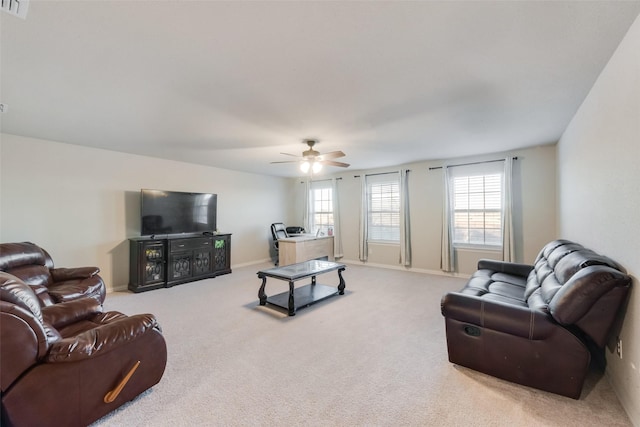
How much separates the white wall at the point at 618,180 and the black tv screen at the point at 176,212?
18.7 feet

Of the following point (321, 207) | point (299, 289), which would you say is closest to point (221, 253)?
point (299, 289)

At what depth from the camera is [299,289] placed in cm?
426

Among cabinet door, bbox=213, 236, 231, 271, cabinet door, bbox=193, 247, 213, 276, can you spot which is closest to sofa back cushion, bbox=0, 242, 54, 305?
cabinet door, bbox=193, 247, 213, 276

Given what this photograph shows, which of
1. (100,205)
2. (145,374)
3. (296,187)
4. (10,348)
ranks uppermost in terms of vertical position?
(296,187)

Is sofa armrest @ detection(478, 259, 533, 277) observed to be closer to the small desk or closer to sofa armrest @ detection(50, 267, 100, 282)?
the small desk

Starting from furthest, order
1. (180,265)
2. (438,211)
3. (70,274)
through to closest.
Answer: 1. (438,211)
2. (180,265)
3. (70,274)

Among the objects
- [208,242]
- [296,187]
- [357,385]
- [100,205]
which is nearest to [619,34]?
[357,385]

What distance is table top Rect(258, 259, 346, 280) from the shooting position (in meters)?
3.47

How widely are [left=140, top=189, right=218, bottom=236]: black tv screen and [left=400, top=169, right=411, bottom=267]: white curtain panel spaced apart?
402 centimetres

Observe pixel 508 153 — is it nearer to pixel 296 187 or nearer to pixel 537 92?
pixel 537 92

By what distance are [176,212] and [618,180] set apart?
573 centimetres

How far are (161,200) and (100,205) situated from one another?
2.83 ft

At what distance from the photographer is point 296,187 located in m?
7.93

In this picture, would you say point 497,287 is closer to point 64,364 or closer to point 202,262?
point 64,364
